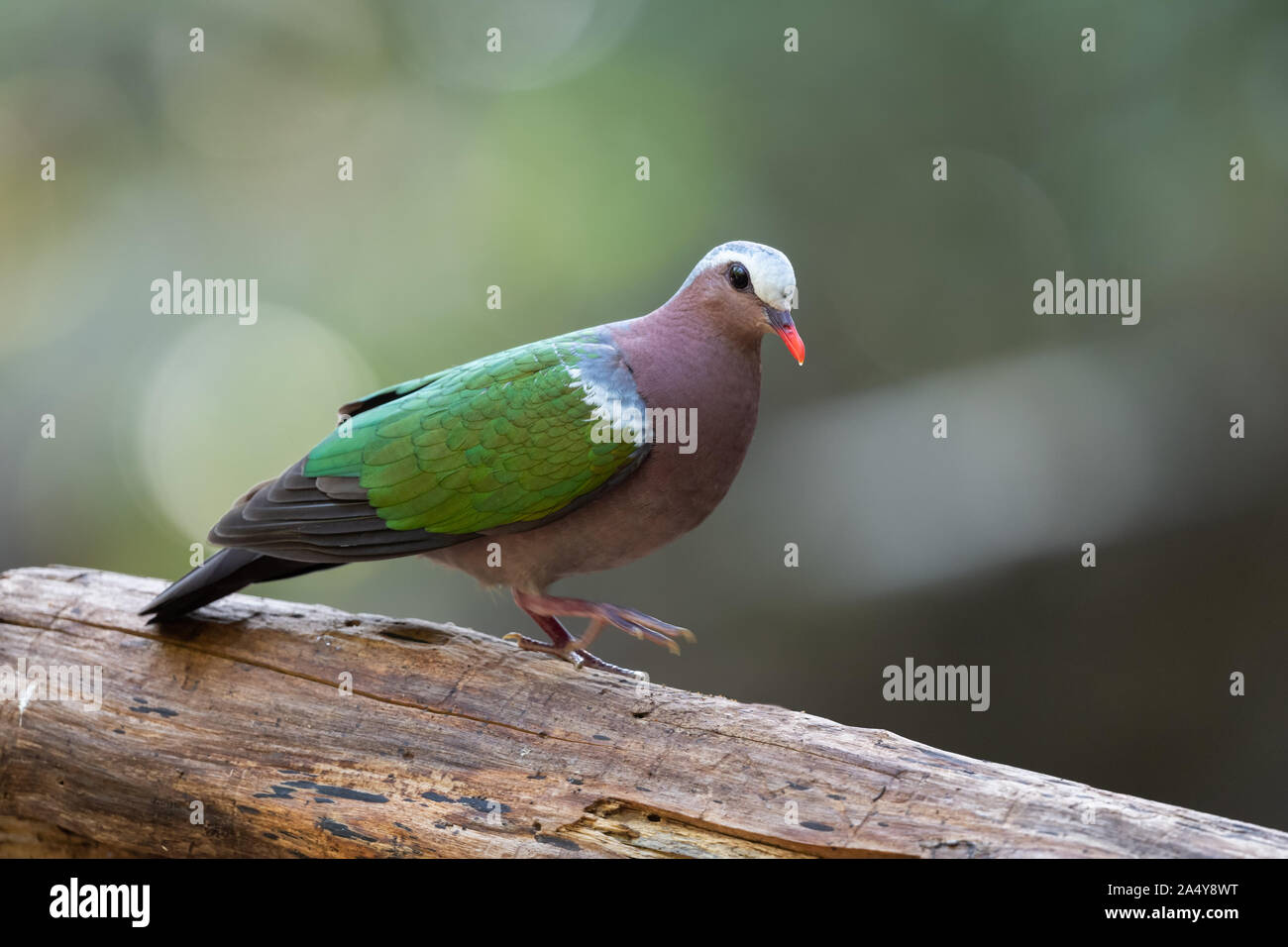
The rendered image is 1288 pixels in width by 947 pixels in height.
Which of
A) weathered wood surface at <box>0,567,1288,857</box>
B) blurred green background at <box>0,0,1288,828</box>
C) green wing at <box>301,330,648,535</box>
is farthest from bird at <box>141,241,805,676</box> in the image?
blurred green background at <box>0,0,1288,828</box>

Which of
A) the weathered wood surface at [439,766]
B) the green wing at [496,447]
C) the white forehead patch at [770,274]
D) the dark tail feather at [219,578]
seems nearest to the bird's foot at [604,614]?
the weathered wood surface at [439,766]

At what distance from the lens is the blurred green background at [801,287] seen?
5.38 m

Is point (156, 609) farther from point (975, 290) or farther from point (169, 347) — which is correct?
point (975, 290)

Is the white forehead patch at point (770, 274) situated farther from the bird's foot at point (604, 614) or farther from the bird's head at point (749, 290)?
the bird's foot at point (604, 614)

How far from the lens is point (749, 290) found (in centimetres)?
290

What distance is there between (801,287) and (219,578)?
3743 mm

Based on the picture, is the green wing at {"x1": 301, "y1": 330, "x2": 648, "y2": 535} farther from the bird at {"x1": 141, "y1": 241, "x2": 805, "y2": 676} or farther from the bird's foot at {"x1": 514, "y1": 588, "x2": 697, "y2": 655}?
the bird's foot at {"x1": 514, "y1": 588, "x2": 697, "y2": 655}

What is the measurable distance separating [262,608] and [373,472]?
0.70 meters

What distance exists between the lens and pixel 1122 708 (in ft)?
17.5

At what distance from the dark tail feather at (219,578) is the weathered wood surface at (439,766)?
0.09 metres

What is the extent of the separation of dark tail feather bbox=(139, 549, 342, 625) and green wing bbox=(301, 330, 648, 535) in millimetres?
314

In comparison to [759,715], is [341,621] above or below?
above

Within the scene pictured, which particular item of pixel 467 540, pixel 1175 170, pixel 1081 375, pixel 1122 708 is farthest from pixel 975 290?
pixel 467 540
